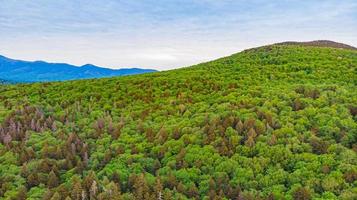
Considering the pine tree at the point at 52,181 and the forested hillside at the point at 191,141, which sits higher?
the forested hillside at the point at 191,141

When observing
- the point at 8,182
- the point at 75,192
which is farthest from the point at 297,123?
the point at 8,182

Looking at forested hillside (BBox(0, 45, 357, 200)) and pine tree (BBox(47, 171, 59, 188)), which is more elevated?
forested hillside (BBox(0, 45, 357, 200))

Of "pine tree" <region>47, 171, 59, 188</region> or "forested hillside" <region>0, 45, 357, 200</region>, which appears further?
"pine tree" <region>47, 171, 59, 188</region>

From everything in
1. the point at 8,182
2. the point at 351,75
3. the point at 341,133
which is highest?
the point at 351,75

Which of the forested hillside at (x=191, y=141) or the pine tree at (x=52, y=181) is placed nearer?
the forested hillside at (x=191, y=141)

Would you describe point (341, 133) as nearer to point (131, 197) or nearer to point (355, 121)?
point (355, 121)

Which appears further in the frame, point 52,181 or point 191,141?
point 191,141

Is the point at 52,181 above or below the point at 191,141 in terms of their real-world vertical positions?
below

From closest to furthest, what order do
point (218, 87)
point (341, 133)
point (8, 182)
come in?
1. point (8, 182)
2. point (341, 133)
3. point (218, 87)
